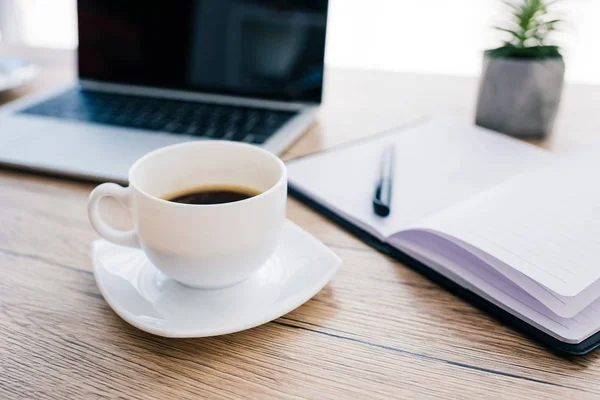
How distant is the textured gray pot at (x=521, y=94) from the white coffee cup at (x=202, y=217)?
0.41 metres

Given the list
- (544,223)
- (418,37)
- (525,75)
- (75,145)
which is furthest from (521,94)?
(418,37)

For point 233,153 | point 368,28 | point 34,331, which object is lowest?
point 34,331

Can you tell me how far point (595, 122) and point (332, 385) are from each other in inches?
25.7

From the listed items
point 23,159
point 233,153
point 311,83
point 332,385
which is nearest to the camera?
point 332,385

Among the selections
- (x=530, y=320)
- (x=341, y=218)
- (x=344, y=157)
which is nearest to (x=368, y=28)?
(x=344, y=157)

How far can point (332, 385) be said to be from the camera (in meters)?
0.36

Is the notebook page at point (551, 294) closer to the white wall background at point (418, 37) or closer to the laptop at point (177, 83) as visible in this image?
the laptop at point (177, 83)

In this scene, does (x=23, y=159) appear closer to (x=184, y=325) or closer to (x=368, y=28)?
(x=184, y=325)

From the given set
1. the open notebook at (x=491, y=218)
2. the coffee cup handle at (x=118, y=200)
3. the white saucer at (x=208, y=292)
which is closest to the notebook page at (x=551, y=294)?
the open notebook at (x=491, y=218)

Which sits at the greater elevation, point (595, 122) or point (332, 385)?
point (595, 122)

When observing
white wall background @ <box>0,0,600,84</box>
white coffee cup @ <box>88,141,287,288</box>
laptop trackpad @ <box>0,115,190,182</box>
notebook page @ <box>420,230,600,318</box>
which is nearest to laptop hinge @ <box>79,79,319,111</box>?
laptop trackpad @ <box>0,115,190,182</box>

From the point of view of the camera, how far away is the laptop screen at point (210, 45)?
0.79 m

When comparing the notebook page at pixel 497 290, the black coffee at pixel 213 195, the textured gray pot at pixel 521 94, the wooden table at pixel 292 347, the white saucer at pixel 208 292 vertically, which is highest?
the textured gray pot at pixel 521 94

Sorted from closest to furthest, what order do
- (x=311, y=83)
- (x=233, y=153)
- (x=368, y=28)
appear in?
(x=233, y=153)
(x=311, y=83)
(x=368, y=28)
